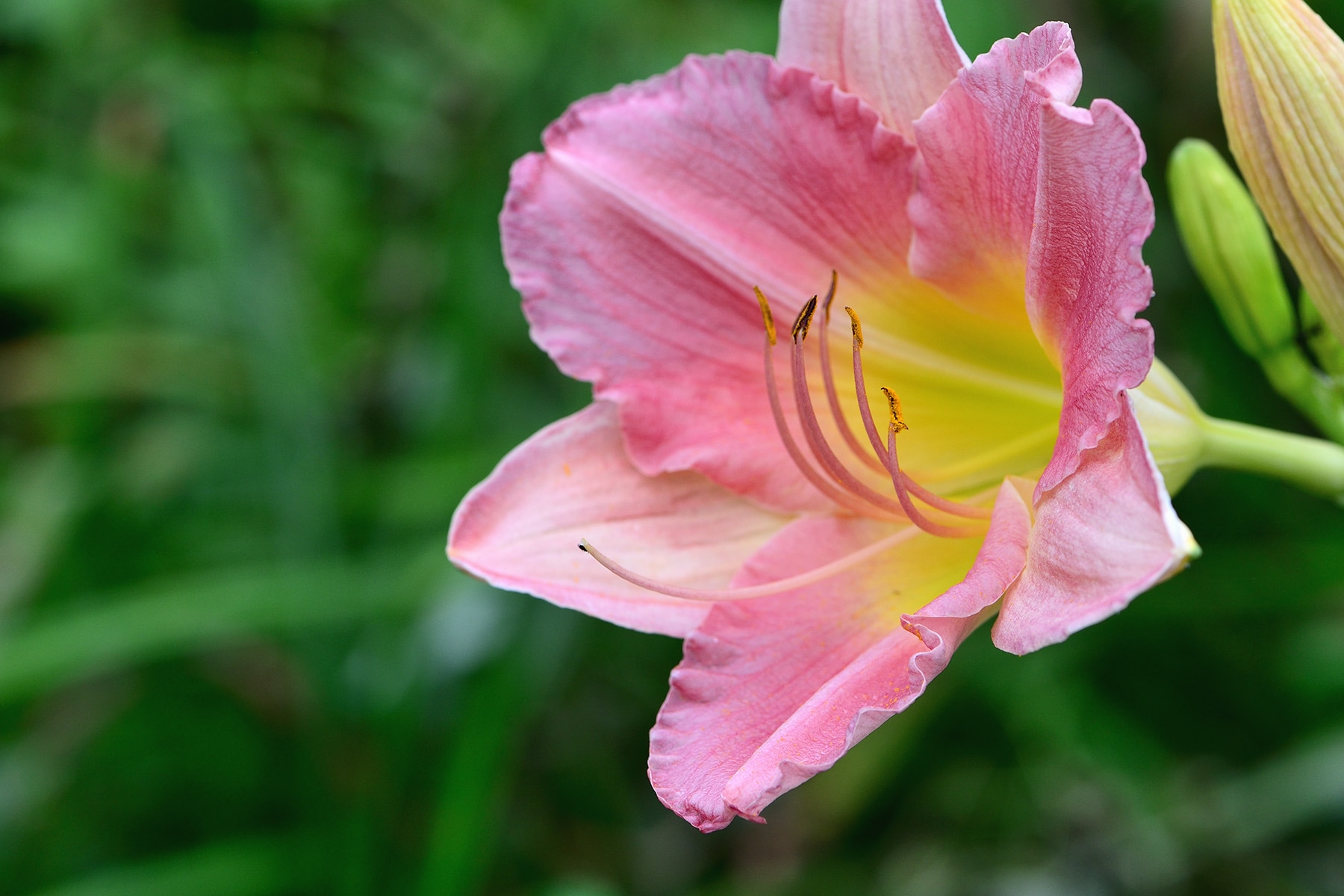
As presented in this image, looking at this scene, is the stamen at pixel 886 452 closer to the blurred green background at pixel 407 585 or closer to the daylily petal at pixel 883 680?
the daylily petal at pixel 883 680

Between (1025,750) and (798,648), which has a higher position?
(798,648)

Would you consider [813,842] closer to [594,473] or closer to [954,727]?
[954,727]

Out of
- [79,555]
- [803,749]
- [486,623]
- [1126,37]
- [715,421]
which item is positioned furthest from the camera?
[1126,37]

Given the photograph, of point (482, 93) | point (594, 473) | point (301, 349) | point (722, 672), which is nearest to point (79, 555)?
point (301, 349)

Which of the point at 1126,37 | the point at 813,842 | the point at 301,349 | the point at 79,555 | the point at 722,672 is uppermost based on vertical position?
the point at 1126,37

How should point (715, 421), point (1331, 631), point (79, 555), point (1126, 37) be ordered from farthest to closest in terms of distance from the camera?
point (1126, 37) → point (79, 555) → point (1331, 631) → point (715, 421)
